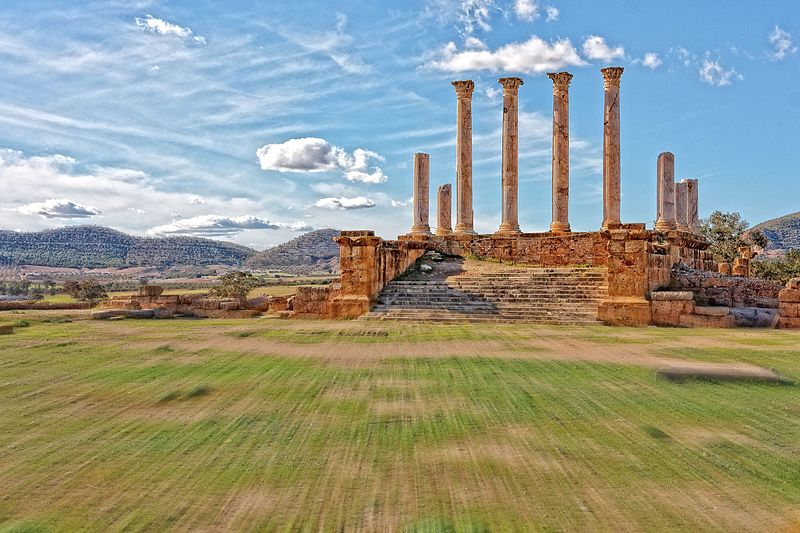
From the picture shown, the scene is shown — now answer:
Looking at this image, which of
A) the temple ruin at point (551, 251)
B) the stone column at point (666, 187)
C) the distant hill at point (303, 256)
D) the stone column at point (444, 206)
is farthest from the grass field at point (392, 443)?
the distant hill at point (303, 256)

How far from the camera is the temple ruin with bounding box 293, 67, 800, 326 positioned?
1664 centimetres

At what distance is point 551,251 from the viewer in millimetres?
26562

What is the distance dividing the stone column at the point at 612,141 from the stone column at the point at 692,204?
6952 millimetres

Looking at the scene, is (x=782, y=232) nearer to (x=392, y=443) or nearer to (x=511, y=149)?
(x=511, y=149)

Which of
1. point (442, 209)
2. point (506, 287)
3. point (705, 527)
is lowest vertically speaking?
point (705, 527)

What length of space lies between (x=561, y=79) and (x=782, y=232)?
118415 millimetres

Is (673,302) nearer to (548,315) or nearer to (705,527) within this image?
(548,315)

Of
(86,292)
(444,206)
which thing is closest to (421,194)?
(444,206)

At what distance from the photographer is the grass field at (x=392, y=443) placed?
4.21m

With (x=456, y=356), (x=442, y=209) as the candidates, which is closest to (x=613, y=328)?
(x=456, y=356)

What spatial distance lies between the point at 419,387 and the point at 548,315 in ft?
31.2

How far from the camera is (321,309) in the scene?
63.5ft

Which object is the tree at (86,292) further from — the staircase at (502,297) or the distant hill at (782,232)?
the distant hill at (782,232)

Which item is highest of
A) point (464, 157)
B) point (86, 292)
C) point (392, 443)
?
point (464, 157)
